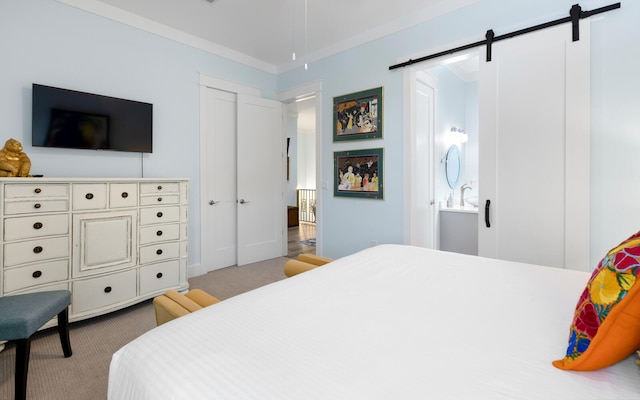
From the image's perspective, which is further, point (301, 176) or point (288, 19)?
point (301, 176)

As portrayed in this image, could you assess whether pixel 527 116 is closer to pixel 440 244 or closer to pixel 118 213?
pixel 440 244

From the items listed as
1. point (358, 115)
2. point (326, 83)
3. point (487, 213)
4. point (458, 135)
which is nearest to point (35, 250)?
point (358, 115)

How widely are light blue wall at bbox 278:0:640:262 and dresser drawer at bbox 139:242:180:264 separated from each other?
1.87 meters

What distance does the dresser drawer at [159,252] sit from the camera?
9.09ft

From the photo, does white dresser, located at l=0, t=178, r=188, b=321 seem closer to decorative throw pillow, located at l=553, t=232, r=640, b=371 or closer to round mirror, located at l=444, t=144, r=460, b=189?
decorative throw pillow, located at l=553, t=232, r=640, b=371

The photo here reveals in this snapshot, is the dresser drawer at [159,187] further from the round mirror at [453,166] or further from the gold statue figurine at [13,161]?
the round mirror at [453,166]

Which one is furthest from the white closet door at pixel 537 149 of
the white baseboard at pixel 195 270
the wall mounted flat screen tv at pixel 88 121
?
the wall mounted flat screen tv at pixel 88 121

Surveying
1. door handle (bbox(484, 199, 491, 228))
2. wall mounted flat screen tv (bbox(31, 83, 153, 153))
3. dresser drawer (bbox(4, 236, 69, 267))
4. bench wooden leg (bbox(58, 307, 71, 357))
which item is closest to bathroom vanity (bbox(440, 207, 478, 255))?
door handle (bbox(484, 199, 491, 228))

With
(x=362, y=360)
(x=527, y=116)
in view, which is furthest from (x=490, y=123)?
(x=362, y=360)

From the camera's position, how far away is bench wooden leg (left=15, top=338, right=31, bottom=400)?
59.4 inches

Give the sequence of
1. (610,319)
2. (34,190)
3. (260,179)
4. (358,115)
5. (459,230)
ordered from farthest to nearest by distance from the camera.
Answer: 1. (260,179)
2. (459,230)
3. (358,115)
4. (34,190)
5. (610,319)

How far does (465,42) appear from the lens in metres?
2.80

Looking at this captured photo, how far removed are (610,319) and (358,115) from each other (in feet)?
10.7

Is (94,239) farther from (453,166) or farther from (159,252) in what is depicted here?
(453,166)
